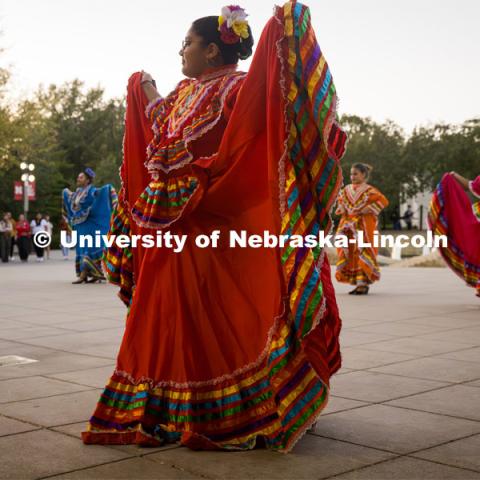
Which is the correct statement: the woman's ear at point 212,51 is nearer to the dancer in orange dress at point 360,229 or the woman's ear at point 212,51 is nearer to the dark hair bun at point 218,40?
the dark hair bun at point 218,40

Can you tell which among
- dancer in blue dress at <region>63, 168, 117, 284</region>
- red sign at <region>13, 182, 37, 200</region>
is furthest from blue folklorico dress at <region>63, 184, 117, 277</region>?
red sign at <region>13, 182, 37, 200</region>

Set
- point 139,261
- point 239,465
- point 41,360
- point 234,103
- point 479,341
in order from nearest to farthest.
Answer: point 239,465 → point 234,103 → point 139,261 → point 41,360 → point 479,341

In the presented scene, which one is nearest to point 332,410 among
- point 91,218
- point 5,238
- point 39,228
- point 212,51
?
point 212,51

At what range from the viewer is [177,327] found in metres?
3.78

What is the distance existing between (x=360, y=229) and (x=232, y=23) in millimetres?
8989

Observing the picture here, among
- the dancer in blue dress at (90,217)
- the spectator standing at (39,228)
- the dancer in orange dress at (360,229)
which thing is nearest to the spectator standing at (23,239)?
the spectator standing at (39,228)

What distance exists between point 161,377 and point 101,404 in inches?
11.8

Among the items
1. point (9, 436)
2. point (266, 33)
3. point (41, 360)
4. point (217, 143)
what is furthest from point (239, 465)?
point (41, 360)

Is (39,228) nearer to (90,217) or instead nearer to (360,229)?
(90,217)

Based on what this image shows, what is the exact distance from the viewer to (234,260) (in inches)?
152

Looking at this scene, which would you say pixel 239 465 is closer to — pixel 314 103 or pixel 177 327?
pixel 177 327

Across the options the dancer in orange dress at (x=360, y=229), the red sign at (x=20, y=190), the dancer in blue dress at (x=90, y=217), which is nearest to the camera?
the dancer in orange dress at (x=360, y=229)

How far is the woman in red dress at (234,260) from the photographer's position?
352cm

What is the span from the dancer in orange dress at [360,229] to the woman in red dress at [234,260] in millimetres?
8701
